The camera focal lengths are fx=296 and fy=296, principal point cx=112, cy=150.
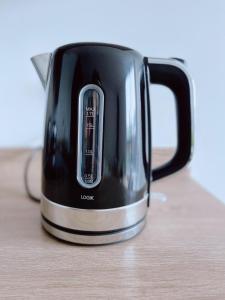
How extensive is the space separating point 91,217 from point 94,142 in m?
0.11

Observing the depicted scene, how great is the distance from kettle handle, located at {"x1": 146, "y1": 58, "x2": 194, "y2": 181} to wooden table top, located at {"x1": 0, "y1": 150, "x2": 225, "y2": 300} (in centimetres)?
11

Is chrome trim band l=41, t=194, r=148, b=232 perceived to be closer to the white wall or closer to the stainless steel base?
the stainless steel base

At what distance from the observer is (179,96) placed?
0.51 metres

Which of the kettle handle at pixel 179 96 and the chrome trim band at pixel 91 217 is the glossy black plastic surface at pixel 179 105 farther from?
the chrome trim band at pixel 91 217

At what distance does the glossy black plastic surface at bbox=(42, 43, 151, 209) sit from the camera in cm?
42

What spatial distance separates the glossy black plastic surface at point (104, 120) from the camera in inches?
16.5

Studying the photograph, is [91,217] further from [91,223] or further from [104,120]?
[104,120]

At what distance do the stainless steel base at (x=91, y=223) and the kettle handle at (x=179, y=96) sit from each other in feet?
0.35

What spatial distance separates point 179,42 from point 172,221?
0.47 meters

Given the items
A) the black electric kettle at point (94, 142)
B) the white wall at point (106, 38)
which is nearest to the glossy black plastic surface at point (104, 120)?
the black electric kettle at point (94, 142)

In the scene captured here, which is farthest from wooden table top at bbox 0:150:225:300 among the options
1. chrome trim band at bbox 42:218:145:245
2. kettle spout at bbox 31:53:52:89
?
kettle spout at bbox 31:53:52:89

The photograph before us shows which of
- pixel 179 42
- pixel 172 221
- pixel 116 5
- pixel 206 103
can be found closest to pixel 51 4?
pixel 116 5

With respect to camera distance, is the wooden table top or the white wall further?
the white wall

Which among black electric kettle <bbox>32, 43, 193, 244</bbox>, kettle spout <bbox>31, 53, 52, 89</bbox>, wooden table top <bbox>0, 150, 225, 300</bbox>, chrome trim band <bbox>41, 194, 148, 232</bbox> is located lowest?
wooden table top <bbox>0, 150, 225, 300</bbox>
